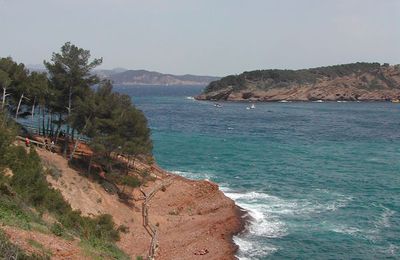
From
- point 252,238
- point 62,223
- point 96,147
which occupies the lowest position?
point 252,238

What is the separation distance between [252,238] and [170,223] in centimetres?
785

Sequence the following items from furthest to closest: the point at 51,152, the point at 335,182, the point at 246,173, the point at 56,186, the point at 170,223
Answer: the point at 246,173 < the point at 335,182 < the point at 51,152 < the point at 170,223 < the point at 56,186

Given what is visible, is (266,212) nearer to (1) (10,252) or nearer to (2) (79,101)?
(2) (79,101)

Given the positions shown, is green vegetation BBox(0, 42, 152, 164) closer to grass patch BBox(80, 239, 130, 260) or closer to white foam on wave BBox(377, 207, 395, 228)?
grass patch BBox(80, 239, 130, 260)

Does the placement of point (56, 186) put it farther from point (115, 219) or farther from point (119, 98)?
point (119, 98)

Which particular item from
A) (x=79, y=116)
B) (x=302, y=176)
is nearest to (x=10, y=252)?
(x=79, y=116)

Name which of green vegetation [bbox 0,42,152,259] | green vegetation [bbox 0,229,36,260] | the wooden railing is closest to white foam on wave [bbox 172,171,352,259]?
the wooden railing

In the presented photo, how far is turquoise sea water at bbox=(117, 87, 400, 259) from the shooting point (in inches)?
1674

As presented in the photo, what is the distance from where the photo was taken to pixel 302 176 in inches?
2591

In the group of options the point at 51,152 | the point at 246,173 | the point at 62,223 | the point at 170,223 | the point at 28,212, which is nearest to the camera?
the point at 28,212

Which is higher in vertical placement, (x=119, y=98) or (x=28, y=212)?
(x=119, y=98)

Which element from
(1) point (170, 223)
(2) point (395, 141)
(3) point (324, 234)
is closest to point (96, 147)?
(1) point (170, 223)

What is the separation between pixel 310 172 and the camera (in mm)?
68062

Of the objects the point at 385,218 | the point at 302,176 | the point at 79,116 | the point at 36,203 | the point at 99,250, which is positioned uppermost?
the point at 79,116
